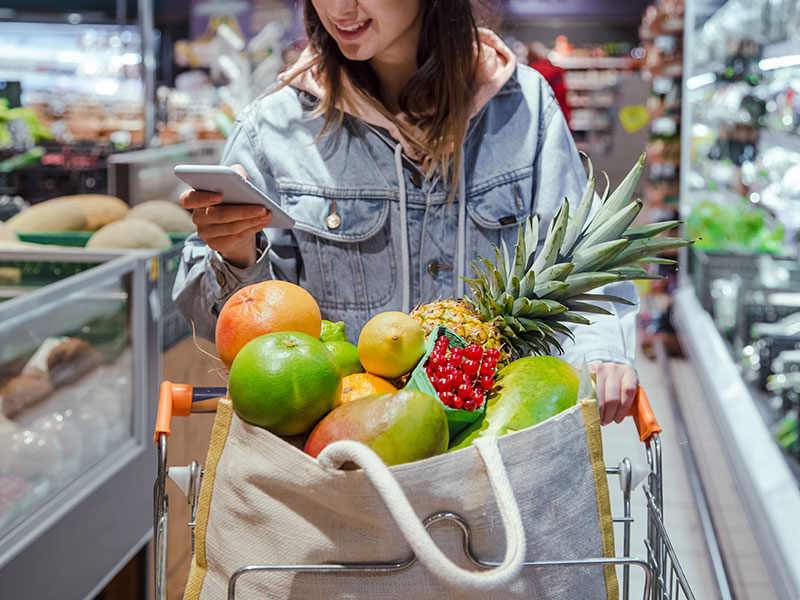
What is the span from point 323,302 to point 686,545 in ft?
7.39

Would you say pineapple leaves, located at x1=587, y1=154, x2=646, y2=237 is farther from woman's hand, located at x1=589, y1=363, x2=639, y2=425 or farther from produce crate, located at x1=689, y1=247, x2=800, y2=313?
produce crate, located at x1=689, y1=247, x2=800, y2=313

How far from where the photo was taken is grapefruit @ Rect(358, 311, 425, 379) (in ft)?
3.00

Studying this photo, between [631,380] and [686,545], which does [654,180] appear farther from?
[631,380]

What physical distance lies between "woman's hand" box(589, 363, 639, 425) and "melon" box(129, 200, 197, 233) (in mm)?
2224

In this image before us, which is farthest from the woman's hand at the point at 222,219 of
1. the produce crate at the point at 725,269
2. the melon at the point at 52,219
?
the produce crate at the point at 725,269

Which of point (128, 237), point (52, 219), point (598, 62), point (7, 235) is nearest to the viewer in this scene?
point (128, 237)

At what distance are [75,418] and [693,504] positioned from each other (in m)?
2.63

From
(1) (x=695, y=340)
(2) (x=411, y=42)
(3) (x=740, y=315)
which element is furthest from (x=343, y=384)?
(1) (x=695, y=340)

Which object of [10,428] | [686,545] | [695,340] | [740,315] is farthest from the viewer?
[695,340]

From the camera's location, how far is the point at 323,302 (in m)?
1.61

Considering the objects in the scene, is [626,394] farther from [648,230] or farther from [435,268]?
[435,268]

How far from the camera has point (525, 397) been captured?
0.90 meters

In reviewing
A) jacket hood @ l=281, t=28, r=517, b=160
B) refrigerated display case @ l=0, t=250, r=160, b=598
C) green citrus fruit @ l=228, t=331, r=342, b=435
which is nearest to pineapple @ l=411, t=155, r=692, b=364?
green citrus fruit @ l=228, t=331, r=342, b=435

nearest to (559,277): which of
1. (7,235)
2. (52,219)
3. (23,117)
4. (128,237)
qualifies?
(128,237)
